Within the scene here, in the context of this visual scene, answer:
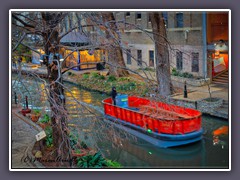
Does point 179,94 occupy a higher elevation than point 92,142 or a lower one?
higher

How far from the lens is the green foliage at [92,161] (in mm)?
7977

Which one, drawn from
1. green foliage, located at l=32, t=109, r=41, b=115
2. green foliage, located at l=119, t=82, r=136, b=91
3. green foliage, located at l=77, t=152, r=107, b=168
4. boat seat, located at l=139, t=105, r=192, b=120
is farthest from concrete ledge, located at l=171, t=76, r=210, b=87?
green foliage, located at l=32, t=109, r=41, b=115

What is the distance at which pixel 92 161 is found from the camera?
8047mm

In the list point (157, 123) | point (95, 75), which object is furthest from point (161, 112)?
point (95, 75)

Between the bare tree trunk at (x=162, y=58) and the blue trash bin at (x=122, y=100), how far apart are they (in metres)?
1.02

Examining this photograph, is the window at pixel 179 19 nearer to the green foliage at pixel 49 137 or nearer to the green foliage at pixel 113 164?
the green foliage at pixel 113 164

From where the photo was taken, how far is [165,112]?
865 centimetres

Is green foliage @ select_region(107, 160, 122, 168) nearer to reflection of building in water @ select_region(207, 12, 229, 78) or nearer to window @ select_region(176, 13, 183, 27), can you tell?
reflection of building in water @ select_region(207, 12, 229, 78)

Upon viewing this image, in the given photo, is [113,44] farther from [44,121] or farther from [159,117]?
[44,121]

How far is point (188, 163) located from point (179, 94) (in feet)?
4.83

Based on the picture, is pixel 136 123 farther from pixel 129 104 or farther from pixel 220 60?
pixel 220 60

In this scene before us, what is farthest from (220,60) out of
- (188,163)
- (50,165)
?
(50,165)

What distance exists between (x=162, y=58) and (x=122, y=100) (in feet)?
5.20

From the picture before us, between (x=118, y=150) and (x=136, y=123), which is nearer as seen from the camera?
(x=118, y=150)
